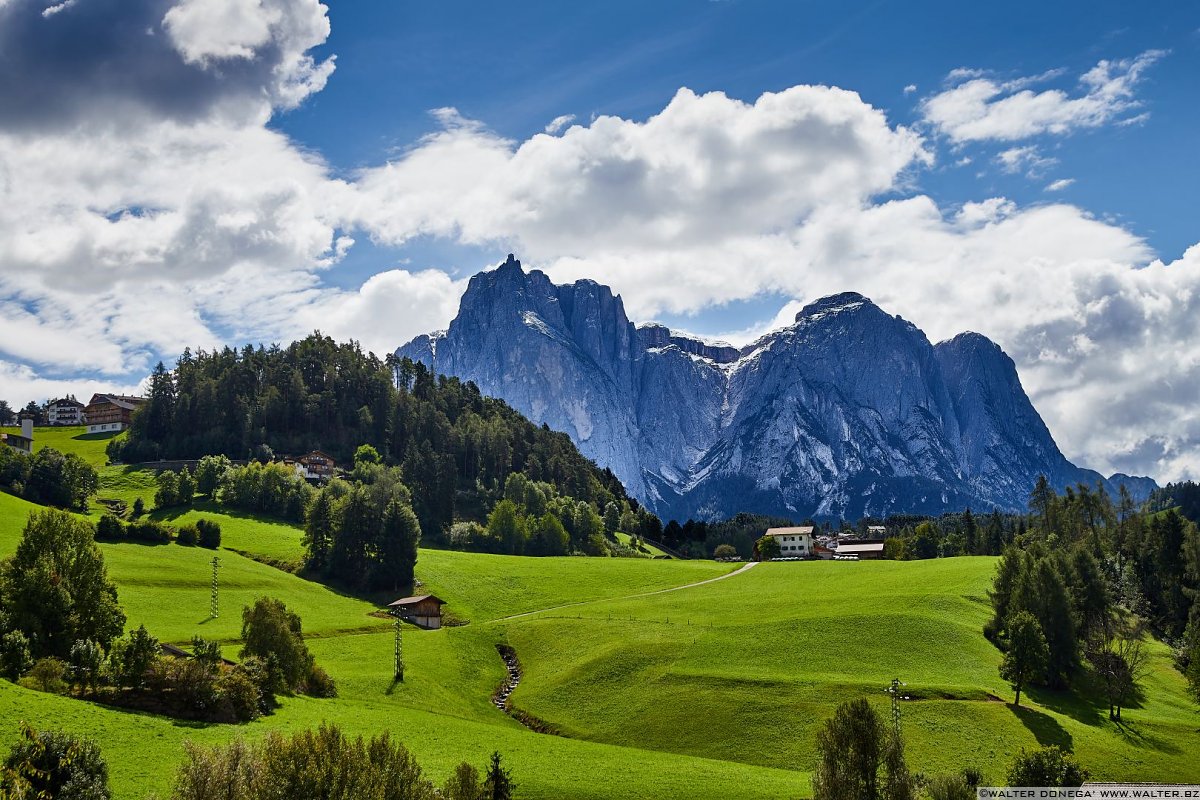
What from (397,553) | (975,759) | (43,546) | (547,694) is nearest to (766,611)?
(547,694)

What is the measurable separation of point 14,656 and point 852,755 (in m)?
49.6

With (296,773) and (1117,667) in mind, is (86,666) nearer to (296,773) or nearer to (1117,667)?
(296,773)

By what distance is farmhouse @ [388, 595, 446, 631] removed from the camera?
109250 millimetres

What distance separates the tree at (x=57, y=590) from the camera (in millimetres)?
64125

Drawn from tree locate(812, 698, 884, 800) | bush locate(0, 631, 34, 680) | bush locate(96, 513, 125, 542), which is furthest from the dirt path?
tree locate(812, 698, 884, 800)

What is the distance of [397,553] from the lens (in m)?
126

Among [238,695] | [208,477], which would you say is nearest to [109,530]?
[208,477]

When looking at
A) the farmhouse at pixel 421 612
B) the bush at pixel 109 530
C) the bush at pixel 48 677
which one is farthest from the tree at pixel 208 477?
the bush at pixel 48 677

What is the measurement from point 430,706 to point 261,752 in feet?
139

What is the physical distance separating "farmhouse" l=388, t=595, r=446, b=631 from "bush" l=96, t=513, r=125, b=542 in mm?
39773

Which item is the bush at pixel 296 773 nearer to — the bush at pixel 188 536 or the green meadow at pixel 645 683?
the green meadow at pixel 645 683

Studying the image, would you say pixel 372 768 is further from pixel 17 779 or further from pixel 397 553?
pixel 397 553

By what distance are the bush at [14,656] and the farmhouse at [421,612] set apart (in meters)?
54.0

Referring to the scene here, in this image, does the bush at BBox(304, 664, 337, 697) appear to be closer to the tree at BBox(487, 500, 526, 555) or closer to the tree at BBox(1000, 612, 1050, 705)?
the tree at BBox(1000, 612, 1050, 705)
